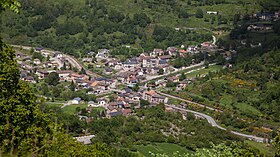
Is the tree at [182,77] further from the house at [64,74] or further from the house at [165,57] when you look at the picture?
the house at [64,74]

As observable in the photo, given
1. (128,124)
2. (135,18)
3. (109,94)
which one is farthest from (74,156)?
(135,18)

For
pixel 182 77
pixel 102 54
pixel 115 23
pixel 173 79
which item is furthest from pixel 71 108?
pixel 115 23

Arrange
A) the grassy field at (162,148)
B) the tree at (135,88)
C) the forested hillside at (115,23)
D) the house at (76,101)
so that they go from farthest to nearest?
the forested hillside at (115,23) < the tree at (135,88) < the house at (76,101) < the grassy field at (162,148)

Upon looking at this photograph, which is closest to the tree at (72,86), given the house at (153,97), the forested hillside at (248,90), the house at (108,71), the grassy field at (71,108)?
the grassy field at (71,108)

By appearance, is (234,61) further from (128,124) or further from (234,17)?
(128,124)

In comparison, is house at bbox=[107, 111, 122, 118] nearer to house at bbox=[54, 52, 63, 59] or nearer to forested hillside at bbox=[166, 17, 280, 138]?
forested hillside at bbox=[166, 17, 280, 138]

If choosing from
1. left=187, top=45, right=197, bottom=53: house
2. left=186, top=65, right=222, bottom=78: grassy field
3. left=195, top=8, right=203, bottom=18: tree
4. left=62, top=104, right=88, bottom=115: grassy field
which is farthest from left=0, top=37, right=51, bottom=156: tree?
left=195, top=8, right=203, bottom=18: tree
